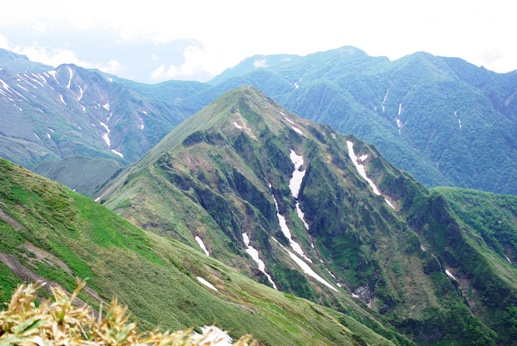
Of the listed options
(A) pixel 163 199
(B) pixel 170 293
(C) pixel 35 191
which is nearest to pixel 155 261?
(B) pixel 170 293

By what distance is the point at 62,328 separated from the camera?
7.29 m

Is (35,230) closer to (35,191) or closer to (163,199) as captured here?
(35,191)

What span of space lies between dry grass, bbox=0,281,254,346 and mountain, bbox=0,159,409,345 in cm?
2230

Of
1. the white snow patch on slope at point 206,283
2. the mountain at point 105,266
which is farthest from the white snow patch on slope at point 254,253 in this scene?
the white snow patch on slope at point 206,283

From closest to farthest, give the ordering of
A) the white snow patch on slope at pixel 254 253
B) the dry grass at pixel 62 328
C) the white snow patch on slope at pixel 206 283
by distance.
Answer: the dry grass at pixel 62 328 < the white snow patch on slope at pixel 206 283 < the white snow patch on slope at pixel 254 253

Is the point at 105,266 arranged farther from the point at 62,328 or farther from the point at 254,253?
the point at 254,253

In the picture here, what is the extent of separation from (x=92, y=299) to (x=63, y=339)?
111ft

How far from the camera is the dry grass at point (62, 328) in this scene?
6.65 metres

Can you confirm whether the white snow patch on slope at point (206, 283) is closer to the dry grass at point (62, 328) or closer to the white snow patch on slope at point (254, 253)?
the dry grass at point (62, 328)

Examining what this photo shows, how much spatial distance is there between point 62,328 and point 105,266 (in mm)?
41972

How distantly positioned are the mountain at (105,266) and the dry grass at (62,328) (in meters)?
22.3

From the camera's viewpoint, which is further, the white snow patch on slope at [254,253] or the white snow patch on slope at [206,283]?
the white snow patch on slope at [254,253]

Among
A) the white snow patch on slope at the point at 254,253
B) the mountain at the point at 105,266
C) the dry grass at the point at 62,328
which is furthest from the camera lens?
the white snow patch on slope at the point at 254,253

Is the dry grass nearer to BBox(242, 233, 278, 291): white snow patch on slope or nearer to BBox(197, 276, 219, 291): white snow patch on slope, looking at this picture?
BBox(197, 276, 219, 291): white snow patch on slope
